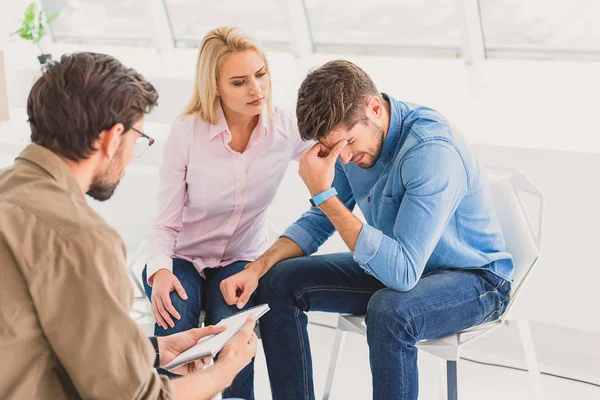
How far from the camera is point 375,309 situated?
6.28 ft

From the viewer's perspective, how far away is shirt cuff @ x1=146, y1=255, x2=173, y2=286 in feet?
7.25

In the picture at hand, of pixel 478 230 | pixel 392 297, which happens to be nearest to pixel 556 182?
pixel 478 230

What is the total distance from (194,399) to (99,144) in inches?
20.0

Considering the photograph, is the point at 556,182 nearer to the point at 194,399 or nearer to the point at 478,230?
the point at 478,230

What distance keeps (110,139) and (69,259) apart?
267 mm

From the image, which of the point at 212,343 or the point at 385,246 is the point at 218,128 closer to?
the point at 385,246

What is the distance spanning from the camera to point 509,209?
2.20 metres

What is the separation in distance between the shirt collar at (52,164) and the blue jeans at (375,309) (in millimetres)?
904

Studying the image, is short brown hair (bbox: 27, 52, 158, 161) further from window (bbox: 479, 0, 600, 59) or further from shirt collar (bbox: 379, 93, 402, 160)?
window (bbox: 479, 0, 600, 59)

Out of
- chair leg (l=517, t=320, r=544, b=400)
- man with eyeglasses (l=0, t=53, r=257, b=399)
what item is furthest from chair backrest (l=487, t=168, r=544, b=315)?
man with eyeglasses (l=0, t=53, r=257, b=399)

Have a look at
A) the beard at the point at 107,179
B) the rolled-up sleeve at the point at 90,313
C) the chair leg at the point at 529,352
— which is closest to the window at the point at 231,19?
the chair leg at the point at 529,352

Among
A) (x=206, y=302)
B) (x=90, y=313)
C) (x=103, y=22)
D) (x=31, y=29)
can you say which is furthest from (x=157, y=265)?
(x=103, y=22)

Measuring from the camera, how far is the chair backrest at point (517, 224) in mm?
2133

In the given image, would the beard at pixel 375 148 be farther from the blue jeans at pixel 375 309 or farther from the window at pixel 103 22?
the window at pixel 103 22
